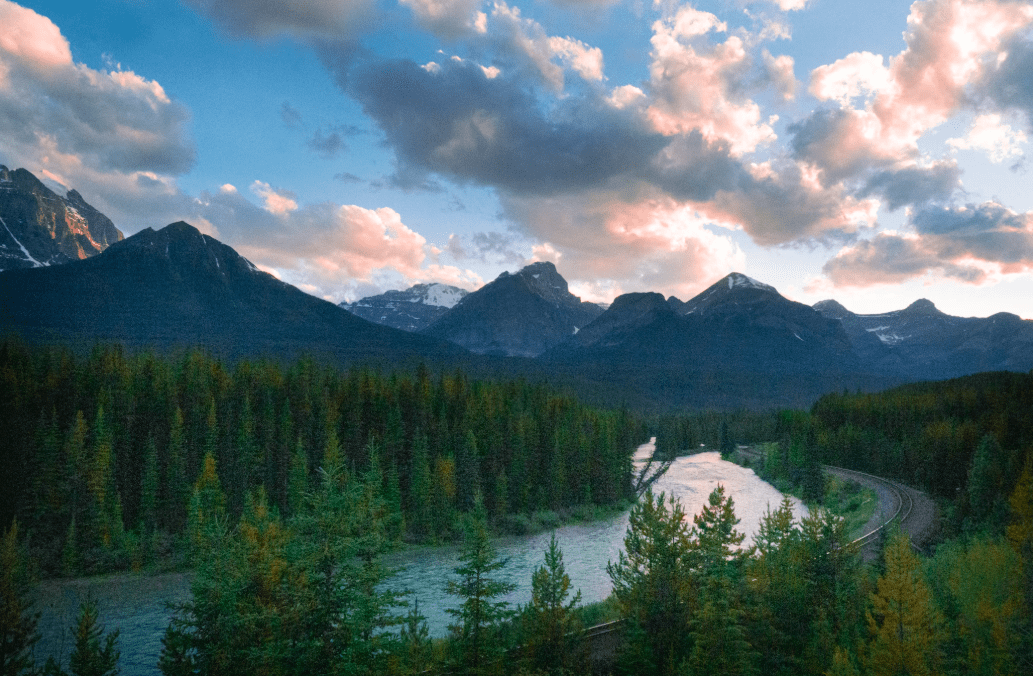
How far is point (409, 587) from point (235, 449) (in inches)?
1373

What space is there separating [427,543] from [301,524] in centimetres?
5345

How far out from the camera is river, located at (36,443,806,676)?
4094 centimetres

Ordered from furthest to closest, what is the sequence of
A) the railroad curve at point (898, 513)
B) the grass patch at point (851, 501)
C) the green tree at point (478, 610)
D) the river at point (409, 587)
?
1. the grass patch at point (851, 501)
2. the railroad curve at point (898, 513)
3. the river at point (409, 587)
4. the green tree at point (478, 610)

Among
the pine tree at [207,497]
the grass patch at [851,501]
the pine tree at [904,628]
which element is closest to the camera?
the pine tree at [904,628]

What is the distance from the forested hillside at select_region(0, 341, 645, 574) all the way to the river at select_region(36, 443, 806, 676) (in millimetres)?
5122

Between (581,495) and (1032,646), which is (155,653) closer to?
(1032,646)

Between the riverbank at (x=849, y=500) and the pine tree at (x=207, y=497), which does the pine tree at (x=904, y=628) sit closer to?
the riverbank at (x=849, y=500)

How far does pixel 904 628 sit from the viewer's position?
23.4 metres

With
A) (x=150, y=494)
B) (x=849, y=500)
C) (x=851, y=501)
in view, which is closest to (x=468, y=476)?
(x=150, y=494)

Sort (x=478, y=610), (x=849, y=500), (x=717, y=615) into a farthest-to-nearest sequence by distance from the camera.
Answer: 1. (x=849, y=500)
2. (x=717, y=615)
3. (x=478, y=610)

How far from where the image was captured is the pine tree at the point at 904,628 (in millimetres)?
22094

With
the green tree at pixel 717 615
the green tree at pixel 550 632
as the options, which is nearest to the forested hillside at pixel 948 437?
Answer: the green tree at pixel 717 615

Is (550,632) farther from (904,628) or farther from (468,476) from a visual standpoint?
(468,476)

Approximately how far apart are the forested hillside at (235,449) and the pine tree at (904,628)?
43.5 metres
